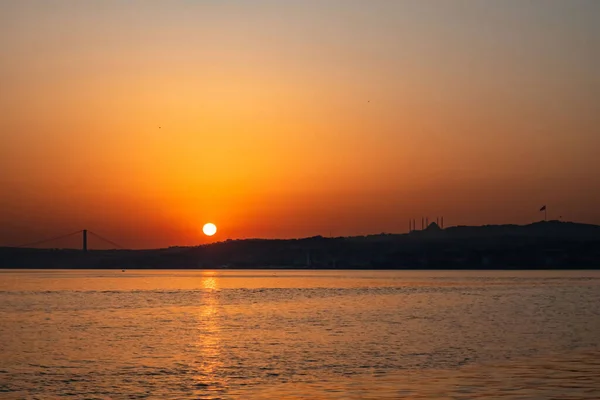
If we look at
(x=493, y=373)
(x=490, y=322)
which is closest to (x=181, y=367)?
(x=493, y=373)

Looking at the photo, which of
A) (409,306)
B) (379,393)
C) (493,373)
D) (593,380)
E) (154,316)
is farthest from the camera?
(409,306)

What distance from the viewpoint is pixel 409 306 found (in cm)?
8762

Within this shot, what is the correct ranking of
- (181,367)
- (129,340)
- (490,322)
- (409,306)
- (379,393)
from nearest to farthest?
(379,393), (181,367), (129,340), (490,322), (409,306)

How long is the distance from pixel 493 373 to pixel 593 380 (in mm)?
4098

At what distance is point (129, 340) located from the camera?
50.7 meters

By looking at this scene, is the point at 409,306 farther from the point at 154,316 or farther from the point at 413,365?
the point at 413,365

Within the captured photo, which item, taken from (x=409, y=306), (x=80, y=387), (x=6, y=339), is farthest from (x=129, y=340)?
(x=409, y=306)

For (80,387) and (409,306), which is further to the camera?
(409,306)

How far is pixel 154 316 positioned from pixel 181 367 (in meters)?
35.4

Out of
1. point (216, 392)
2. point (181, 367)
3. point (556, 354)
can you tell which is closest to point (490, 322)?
point (556, 354)

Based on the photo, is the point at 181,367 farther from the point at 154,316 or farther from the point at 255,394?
the point at 154,316

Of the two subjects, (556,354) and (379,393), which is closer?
(379,393)

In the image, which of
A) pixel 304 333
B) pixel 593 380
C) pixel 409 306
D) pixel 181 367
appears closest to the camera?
pixel 593 380

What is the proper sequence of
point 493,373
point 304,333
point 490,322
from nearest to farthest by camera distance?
point 493,373
point 304,333
point 490,322
